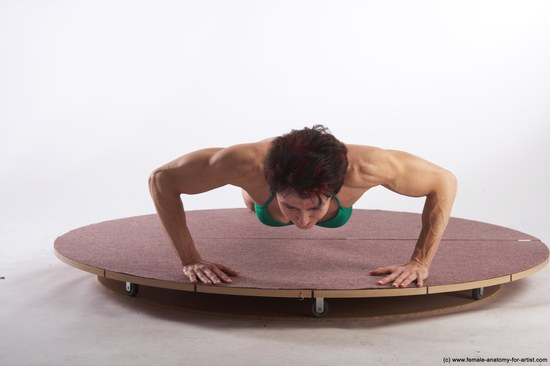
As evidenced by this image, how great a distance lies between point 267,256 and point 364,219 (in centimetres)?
148

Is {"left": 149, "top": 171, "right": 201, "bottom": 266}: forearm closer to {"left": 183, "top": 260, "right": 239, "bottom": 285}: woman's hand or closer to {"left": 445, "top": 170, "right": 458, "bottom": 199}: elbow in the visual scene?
{"left": 183, "top": 260, "right": 239, "bottom": 285}: woman's hand

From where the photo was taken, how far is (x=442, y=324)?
403 centimetres

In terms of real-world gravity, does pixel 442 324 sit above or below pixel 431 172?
below

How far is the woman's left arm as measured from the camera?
402 centimetres

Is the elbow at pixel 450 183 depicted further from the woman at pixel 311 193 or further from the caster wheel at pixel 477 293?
the caster wheel at pixel 477 293

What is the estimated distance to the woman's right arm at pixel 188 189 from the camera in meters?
4.00

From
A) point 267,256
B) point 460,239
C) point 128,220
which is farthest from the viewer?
point 128,220

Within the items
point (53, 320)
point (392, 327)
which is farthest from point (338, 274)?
point (53, 320)

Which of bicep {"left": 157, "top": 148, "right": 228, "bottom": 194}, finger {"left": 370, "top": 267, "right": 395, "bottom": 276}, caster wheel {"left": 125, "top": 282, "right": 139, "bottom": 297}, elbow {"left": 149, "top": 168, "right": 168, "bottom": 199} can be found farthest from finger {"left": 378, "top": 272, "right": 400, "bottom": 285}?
caster wheel {"left": 125, "top": 282, "right": 139, "bottom": 297}

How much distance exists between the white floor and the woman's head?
2.30ft

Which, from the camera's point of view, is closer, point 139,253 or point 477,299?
point 477,299

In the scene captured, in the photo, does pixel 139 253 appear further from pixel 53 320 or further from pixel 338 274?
pixel 338 274

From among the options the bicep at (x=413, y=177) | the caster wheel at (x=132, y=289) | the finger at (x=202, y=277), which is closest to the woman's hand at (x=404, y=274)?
the bicep at (x=413, y=177)

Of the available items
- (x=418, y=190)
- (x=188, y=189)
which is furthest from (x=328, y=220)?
(x=188, y=189)
